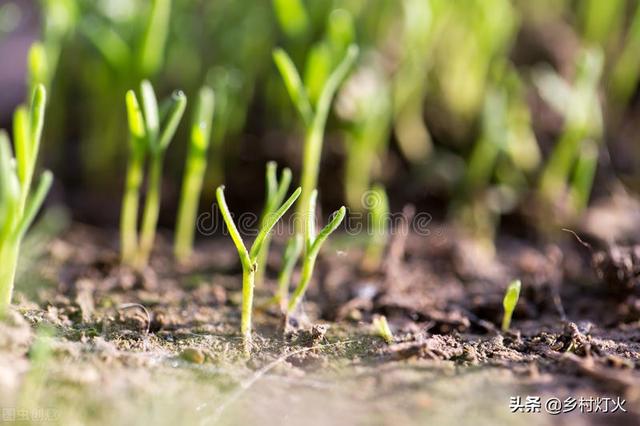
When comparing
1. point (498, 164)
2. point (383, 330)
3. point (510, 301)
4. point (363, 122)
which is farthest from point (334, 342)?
point (498, 164)

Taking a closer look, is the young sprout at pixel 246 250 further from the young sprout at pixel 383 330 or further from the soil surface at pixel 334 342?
the young sprout at pixel 383 330

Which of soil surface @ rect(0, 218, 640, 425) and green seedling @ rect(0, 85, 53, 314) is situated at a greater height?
green seedling @ rect(0, 85, 53, 314)

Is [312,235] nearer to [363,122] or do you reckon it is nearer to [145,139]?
[145,139]

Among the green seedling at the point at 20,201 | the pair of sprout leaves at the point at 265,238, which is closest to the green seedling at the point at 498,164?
the pair of sprout leaves at the point at 265,238

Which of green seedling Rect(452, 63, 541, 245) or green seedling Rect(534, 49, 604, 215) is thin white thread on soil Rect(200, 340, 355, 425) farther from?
green seedling Rect(534, 49, 604, 215)

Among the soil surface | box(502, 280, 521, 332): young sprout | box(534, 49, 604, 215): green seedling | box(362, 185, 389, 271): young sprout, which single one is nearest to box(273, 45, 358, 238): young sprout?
box(362, 185, 389, 271): young sprout
